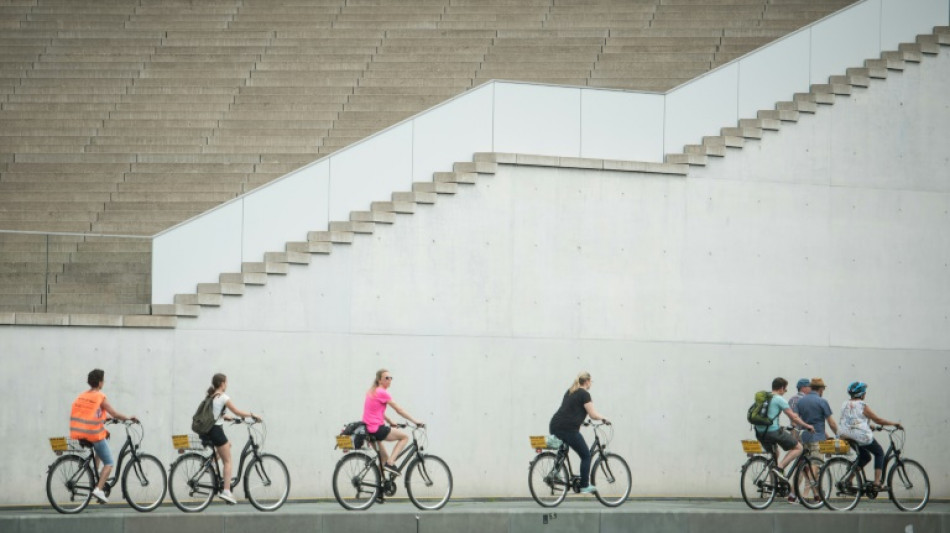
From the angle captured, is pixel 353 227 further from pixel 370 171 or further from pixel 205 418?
pixel 205 418

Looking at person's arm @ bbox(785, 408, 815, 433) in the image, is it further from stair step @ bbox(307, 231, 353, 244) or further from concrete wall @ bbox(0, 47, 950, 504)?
stair step @ bbox(307, 231, 353, 244)

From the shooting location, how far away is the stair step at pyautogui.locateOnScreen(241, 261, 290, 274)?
18.4 m

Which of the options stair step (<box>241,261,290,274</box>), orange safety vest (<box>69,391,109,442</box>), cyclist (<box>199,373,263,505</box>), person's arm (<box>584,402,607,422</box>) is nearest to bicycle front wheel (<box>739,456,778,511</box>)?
person's arm (<box>584,402,607,422</box>)

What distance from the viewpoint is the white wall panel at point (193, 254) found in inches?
716

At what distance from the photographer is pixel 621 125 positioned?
783 inches

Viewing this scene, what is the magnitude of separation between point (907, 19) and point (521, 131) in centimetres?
722

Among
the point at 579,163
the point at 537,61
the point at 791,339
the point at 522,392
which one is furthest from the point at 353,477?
the point at 537,61

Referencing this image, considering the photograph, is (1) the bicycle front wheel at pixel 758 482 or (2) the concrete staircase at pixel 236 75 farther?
(2) the concrete staircase at pixel 236 75

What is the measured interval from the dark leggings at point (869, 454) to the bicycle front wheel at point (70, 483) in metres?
9.96

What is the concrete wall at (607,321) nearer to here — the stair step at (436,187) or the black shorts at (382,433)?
the stair step at (436,187)

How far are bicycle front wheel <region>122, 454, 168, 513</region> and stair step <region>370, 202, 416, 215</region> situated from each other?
513 cm

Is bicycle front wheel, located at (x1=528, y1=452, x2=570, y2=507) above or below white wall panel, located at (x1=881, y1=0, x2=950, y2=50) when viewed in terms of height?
below

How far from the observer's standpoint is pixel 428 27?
2806 cm

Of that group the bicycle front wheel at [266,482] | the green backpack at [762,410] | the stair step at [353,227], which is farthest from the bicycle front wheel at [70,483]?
the green backpack at [762,410]
